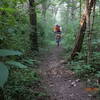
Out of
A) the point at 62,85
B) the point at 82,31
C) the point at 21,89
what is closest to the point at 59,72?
the point at 62,85

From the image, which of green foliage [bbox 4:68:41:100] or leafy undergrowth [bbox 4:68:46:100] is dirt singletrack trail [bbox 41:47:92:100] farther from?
green foliage [bbox 4:68:41:100]

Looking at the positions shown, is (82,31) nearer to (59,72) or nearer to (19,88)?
(59,72)

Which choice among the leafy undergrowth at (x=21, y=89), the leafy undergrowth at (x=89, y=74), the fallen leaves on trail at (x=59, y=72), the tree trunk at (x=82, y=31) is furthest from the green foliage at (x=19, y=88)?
the tree trunk at (x=82, y=31)

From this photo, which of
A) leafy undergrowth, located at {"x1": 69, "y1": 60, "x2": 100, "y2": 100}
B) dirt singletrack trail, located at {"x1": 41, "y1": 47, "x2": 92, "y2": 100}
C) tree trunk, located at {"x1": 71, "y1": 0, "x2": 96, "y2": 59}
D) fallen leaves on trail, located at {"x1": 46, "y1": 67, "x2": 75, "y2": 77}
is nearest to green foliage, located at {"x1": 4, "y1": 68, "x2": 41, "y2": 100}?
dirt singletrack trail, located at {"x1": 41, "y1": 47, "x2": 92, "y2": 100}

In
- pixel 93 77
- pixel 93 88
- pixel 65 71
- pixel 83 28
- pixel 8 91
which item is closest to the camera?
pixel 8 91

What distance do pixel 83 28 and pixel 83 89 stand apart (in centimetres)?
296

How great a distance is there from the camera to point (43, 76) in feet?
18.1

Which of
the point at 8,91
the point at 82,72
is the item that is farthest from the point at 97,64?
the point at 8,91

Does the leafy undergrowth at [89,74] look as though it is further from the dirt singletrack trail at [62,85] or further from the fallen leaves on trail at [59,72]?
the fallen leaves on trail at [59,72]

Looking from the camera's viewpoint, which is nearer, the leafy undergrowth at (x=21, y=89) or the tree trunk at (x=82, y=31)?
the leafy undergrowth at (x=21, y=89)

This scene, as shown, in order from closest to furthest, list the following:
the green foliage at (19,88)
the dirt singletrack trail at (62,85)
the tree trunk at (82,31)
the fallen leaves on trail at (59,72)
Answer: the green foliage at (19,88) → the dirt singletrack trail at (62,85) → the fallen leaves on trail at (59,72) → the tree trunk at (82,31)

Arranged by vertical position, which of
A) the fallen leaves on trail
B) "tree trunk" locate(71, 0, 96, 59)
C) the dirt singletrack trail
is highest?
"tree trunk" locate(71, 0, 96, 59)

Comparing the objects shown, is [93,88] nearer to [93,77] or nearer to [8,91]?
[93,77]

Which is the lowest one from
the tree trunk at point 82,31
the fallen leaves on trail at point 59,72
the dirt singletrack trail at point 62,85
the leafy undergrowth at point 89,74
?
the dirt singletrack trail at point 62,85
